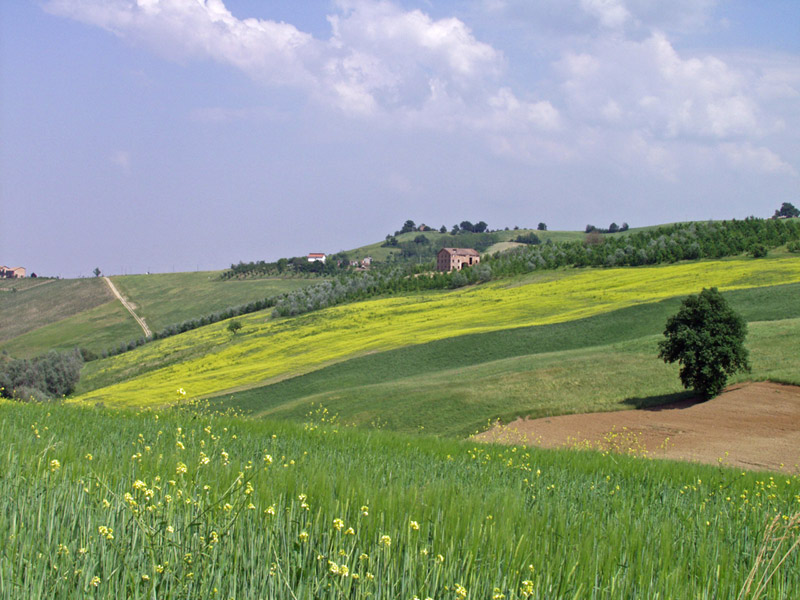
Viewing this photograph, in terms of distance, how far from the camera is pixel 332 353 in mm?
55125

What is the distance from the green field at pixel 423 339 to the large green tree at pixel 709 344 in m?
2.26

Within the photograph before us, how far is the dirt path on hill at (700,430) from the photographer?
20.2m

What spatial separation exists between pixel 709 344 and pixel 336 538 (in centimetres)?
2806

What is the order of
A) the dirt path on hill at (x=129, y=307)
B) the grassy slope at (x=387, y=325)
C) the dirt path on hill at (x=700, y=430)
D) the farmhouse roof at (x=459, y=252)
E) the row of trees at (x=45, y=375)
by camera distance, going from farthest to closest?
the farmhouse roof at (x=459, y=252) < the dirt path on hill at (x=129, y=307) < the row of trees at (x=45, y=375) < the grassy slope at (x=387, y=325) < the dirt path on hill at (x=700, y=430)

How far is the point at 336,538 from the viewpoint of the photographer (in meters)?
3.40

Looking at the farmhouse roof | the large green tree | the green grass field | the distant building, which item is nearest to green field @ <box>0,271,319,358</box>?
the distant building

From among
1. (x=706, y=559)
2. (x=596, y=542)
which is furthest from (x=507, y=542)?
(x=706, y=559)

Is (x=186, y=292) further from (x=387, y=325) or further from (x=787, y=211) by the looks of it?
(x=787, y=211)

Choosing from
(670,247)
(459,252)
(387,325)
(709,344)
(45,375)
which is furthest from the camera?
(459,252)

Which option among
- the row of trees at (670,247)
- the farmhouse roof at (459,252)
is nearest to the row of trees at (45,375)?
the row of trees at (670,247)

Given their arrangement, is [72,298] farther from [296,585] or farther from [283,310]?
[296,585]

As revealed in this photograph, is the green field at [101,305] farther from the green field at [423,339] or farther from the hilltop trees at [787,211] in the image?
the hilltop trees at [787,211]

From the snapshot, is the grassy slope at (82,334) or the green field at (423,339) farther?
the grassy slope at (82,334)

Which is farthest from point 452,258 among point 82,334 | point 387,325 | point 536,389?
point 536,389
